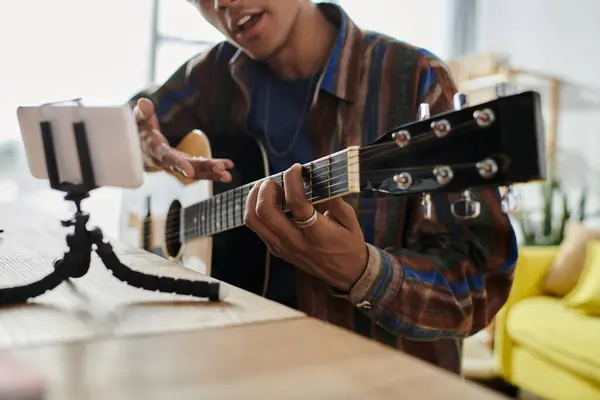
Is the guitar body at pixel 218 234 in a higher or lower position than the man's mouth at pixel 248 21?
lower

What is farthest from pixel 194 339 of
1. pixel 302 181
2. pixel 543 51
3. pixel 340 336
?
pixel 543 51

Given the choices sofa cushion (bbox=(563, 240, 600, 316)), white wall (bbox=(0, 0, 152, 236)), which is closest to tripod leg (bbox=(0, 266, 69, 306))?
sofa cushion (bbox=(563, 240, 600, 316))

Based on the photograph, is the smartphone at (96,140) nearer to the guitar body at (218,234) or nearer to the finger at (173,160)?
the finger at (173,160)

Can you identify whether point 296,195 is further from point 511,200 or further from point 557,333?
point 557,333

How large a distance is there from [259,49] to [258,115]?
14cm

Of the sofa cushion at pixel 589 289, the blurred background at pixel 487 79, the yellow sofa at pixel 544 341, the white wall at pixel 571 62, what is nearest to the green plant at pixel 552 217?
the blurred background at pixel 487 79

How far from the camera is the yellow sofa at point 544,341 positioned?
7.01 ft

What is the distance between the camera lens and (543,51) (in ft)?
11.7

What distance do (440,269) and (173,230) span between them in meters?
0.61

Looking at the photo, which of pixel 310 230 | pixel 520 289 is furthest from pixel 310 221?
pixel 520 289

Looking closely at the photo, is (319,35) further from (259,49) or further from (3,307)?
(3,307)

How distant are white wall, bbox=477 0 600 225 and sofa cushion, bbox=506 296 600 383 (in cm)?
96

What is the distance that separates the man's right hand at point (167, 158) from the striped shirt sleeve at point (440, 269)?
0.85 ft

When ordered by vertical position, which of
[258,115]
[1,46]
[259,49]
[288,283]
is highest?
[1,46]
